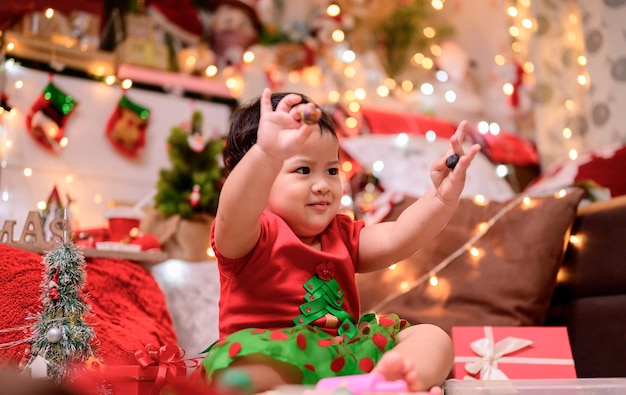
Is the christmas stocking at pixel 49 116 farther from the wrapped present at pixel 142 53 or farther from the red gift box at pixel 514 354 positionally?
the red gift box at pixel 514 354

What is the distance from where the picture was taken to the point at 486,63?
10.2 ft

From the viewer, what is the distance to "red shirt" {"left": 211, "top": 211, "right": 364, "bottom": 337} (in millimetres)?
959

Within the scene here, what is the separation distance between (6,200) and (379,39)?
198cm

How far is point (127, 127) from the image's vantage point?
2221 millimetres

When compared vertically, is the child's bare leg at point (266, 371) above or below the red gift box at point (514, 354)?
above

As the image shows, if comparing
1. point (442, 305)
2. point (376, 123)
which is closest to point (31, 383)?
point (442, 305)

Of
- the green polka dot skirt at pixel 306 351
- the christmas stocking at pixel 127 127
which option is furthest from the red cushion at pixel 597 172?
the christmas stocking at pixel 127 127

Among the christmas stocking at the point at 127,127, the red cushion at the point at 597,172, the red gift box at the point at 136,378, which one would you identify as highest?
the christmas stocking at the point at 127,127

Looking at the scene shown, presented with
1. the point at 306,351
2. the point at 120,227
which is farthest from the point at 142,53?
the point at 306,351

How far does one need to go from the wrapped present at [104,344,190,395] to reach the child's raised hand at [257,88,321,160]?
363mm

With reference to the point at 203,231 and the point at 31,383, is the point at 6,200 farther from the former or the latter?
the point at 31,383

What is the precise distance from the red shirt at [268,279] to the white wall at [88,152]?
1.08 metres

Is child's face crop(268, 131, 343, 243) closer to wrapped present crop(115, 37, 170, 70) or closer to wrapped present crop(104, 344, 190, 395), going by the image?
wrapped present crop(104, 344, 190, 395)

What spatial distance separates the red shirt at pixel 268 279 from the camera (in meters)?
0.96
